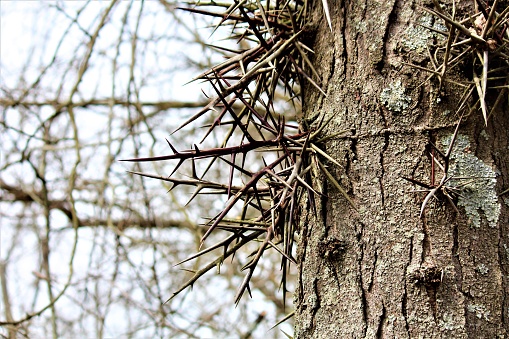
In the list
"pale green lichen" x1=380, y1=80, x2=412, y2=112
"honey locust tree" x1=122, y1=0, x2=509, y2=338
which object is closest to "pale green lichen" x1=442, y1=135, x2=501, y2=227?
"honey locust tree" x1=122, y1=0, x2=509, y2=338

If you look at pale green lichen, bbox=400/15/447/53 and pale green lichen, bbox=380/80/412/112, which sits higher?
pale green lichen, bbox=400/15/447/53

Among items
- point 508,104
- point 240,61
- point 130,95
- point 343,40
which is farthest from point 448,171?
point 130,95

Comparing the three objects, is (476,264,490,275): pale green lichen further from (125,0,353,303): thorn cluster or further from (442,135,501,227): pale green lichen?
(125,0,353,303): thorn cluster

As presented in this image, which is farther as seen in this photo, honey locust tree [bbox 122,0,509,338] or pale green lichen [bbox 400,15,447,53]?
pale green lichen [bbox 400,15,447,53]

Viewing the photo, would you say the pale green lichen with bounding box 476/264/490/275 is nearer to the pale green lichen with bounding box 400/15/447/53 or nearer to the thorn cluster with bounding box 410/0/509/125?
the thorn cluster with bounding box 410/0/509/125

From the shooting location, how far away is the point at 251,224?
4.17 ft

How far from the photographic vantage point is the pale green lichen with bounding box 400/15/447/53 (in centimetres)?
112

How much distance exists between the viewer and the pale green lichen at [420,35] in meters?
1.12

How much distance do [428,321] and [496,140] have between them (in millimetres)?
377

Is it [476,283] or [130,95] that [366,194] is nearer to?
[476,283]

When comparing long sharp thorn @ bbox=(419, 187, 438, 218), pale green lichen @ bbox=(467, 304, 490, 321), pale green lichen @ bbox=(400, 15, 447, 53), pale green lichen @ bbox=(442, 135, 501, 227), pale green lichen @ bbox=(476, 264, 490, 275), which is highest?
pale green lichen @ bbox=(400, 15, 447, 53)

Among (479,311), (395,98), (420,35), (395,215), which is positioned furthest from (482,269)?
(420,35)

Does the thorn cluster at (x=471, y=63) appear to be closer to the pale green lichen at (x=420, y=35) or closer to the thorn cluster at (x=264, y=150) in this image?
the pale green lichen at (x=420, y=35)

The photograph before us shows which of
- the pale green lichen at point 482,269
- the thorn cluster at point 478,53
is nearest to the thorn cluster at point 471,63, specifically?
the thorn cluster at point 478,53
